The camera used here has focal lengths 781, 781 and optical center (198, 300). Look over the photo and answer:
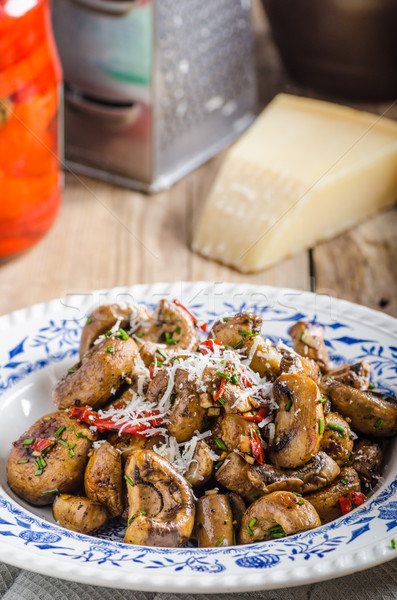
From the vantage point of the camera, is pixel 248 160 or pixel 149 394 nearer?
pixel 149 394

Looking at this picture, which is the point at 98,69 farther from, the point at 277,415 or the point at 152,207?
the point at 277,415

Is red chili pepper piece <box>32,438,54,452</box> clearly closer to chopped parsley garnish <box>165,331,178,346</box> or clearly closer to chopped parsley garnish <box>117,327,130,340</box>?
chopped parsley garnish <box>117,327,130,340</box>

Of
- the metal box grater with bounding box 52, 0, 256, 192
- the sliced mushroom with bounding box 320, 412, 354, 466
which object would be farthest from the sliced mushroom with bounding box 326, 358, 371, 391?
the metal box grater with bounding box 52, 0, 256, 192

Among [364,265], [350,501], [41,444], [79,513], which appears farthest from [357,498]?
→ [364,265]

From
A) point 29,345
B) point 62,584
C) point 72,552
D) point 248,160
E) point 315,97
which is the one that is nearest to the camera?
point 72,552

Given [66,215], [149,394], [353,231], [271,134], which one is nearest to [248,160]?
[271,134]

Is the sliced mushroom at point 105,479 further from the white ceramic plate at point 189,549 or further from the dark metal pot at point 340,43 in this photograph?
the dark metal pot at point 340,43

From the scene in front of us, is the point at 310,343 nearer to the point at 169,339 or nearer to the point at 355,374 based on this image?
the point at 355,374
